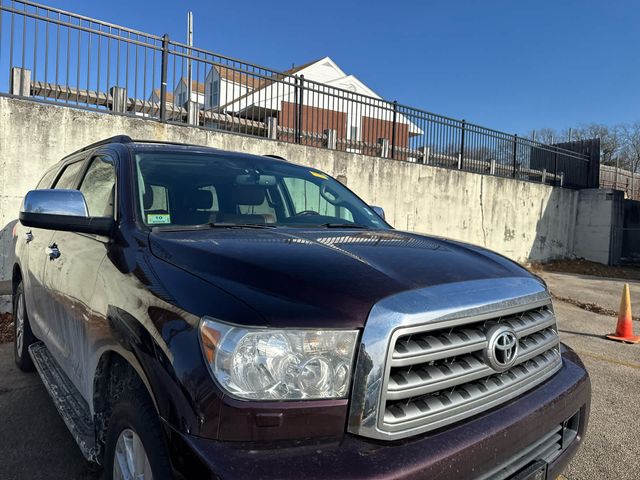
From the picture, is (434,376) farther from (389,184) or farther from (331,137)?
(389,184)

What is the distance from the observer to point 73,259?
2.60 metres

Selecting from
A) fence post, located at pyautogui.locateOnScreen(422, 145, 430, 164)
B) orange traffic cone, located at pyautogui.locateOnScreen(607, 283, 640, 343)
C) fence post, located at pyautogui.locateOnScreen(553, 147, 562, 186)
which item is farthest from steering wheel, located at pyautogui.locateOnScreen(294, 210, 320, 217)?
fence post, located at pyautogui.locateOnScreen(553, 147, 562, 186)

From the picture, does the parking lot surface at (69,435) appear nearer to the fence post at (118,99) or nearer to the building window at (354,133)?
the fence post at (118,99)

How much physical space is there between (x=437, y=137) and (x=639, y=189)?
16.7 metres

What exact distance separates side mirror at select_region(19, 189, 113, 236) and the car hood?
0.39 meters

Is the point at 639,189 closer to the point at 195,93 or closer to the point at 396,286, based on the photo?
the point at 195,93

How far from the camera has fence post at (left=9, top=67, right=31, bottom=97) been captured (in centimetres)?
627

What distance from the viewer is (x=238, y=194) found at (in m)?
2.87

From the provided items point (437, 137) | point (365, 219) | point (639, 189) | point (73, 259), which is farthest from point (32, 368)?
point (639, 189)

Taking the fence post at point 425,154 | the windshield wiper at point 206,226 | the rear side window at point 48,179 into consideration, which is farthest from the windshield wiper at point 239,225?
the fence post at point 425,154

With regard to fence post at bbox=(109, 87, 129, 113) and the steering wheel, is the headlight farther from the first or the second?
fence post at bbox=(109, 87, 129, 113)

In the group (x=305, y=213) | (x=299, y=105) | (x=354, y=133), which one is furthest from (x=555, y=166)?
(x=305, y=213)

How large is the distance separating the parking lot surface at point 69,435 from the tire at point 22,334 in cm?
10

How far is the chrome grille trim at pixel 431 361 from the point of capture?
1439mm
